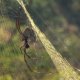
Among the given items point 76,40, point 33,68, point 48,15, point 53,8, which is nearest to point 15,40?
point 33,68

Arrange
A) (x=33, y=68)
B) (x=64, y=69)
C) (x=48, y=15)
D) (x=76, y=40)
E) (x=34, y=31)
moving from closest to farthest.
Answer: (x=64, y=69) < (x=34, y=31) < (x=33, y=68) < (x=76, y=40) < (x=48, y=15)

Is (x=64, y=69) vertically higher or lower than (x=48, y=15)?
higher

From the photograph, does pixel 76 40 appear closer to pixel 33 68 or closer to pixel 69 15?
pixel 69 15

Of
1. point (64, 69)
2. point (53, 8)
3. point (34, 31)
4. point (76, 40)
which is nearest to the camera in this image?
point (64, 69)

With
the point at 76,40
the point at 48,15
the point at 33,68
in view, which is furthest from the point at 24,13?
the point at 48,15

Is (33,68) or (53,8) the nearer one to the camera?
(33,68)

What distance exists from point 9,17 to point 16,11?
0.21ft

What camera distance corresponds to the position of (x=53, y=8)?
8516 mm

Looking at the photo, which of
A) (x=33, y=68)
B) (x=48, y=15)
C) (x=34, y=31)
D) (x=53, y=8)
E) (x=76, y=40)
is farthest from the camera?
(x=53, y=8)

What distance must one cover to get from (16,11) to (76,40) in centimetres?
490

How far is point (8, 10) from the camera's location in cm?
251

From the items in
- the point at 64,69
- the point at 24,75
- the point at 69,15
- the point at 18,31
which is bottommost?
the point at 69,15

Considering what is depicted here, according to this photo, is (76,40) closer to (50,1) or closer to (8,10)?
(50,1)

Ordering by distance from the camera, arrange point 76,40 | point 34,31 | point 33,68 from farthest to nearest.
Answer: point 76,40, point 33,68, point 34,31
